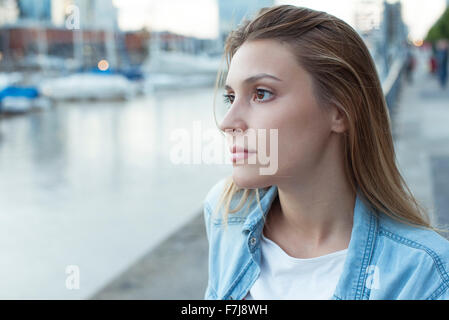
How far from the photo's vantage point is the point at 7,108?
19031mm

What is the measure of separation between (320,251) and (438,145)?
7638mm

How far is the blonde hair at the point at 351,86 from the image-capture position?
55.4 inches

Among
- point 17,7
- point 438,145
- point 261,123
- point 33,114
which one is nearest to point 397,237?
point 261,123

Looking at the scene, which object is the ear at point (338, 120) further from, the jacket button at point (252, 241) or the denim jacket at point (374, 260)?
the jacket button at point (252, 241)

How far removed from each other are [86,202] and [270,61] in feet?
18.8

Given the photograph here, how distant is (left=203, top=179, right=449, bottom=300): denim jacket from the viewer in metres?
1.32

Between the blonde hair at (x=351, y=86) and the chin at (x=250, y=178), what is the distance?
23cm

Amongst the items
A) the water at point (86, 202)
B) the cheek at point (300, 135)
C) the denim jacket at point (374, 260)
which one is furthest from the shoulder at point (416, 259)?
the water at point (86, 202)

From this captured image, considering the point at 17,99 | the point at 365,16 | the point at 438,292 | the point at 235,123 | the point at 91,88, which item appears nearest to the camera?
the point at 438,292

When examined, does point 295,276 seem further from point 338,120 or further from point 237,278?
point 338,120

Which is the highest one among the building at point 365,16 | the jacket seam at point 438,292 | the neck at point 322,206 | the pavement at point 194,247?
the building at point 365,16

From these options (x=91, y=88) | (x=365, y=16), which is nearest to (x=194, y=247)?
(x=365, y=16)

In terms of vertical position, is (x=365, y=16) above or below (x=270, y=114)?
above

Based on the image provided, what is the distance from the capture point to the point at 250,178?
144 centimetres
